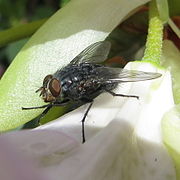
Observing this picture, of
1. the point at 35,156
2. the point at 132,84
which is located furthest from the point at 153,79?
the point at 35,156

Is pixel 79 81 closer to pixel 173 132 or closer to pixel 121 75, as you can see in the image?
pixel 121 75

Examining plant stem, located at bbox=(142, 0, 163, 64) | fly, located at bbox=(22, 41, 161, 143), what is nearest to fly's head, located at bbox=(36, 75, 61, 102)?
fly, located at bbox=(22, 41, 161, 143)

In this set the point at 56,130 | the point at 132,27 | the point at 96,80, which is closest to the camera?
the point at 56,130

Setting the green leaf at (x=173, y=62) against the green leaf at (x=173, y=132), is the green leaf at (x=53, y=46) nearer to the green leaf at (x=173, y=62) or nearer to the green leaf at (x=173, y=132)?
the green leaf at (x=173, y=62)

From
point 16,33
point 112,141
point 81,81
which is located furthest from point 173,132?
point 16,33

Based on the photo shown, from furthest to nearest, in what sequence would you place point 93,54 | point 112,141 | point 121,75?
point 93,54
point 121,75
point 112,141

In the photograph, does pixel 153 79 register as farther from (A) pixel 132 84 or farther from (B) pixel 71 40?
(B) pixel 71 40
